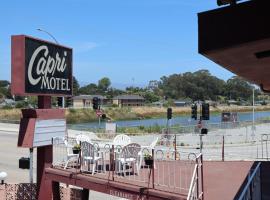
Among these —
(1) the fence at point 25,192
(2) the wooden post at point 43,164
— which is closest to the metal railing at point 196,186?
(2) the wooden post at point 43,164

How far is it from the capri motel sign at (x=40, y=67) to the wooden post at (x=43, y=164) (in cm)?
36

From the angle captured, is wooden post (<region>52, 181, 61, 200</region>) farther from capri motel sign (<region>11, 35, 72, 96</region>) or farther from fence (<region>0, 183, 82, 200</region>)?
capri motel sign (<region>11, 35, 72, 96</region>)

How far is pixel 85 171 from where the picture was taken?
487 inches

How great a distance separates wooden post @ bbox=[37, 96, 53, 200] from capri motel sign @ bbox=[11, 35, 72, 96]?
1.20 ft

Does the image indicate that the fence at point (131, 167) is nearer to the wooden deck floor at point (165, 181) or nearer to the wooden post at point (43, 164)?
the wooden deck floor at point (165, 181)

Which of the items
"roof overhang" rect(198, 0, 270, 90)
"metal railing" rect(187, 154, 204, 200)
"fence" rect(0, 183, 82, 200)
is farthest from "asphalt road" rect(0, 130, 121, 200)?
"roof overhang" rect(198, 0, 270, 90)

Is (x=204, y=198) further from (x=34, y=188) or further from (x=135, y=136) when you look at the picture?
(x=135, y=136)

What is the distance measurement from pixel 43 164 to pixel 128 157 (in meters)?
2.89

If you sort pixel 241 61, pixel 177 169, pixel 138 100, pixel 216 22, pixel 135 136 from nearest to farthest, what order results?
pixel 216 22 < pixel 241 61 < pixel 177 169 < pixel 135 136 < pixel 138 100

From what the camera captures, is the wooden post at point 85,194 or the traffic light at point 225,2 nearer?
the traffic light at point 225,2

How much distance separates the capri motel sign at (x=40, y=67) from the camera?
1172cm

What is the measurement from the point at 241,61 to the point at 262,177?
8.83 m

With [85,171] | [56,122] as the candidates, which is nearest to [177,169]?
[85,171]

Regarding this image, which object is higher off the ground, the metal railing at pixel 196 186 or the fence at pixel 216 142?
the metal railing at pixel 196 186
